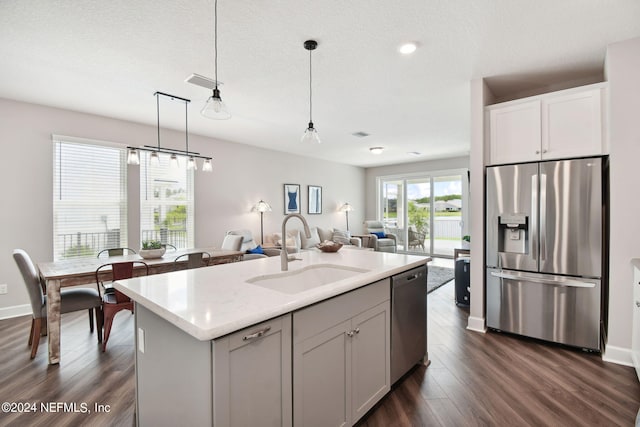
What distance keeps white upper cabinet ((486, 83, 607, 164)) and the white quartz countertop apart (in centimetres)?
182

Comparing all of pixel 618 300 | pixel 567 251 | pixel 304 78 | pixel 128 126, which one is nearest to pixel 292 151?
pixel 128 126

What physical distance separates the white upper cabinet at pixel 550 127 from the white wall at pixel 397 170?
4.88m

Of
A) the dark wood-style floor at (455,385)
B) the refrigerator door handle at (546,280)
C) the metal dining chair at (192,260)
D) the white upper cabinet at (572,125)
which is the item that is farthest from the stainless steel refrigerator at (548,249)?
the metal dining chair at (192,260)

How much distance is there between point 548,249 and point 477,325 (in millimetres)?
1043

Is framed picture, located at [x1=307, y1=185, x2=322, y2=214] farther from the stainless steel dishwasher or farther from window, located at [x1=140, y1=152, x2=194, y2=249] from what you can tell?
the stainless steel dishwasher

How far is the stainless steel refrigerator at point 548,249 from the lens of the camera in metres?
2.59

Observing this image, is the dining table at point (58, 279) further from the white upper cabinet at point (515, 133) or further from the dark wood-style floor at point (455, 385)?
the white upper cabinet at point (515, 133)

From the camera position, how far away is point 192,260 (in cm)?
306

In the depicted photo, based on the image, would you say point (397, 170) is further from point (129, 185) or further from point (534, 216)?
point (129, 185)

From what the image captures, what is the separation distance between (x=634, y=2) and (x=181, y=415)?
3.60 metres

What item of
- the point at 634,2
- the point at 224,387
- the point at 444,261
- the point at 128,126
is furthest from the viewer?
the point at 444,261

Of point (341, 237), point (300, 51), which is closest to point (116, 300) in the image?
point (300, 51)

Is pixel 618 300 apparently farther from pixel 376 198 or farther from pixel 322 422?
pixel 376 198

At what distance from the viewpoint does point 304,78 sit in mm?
3113
